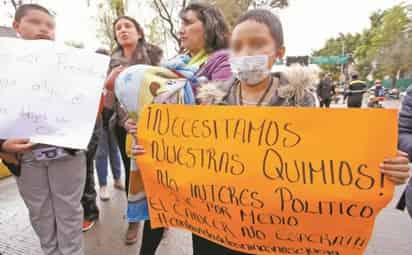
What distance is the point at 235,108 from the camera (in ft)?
3.42

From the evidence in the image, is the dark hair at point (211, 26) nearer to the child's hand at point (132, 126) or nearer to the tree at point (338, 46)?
the child's hand at point (132, 126)

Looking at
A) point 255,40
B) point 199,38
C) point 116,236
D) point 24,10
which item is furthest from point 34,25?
point 116,236

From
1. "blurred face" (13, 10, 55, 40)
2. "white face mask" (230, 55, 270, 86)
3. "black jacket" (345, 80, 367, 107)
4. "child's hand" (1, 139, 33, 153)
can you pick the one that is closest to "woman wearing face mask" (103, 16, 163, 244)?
"blurred face" (13, 10, 55, 40)

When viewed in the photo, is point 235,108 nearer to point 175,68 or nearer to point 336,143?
point 336,143

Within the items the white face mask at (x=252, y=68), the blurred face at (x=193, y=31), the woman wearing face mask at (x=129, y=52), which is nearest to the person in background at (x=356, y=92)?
the woman wearing face mask at (x=129, y=52)

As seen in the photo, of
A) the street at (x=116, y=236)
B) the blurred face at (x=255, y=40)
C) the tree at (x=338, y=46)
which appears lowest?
the street at (x=116, y=236)

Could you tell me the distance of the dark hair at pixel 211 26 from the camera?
4.89 ft

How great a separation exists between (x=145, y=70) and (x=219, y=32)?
50 cm

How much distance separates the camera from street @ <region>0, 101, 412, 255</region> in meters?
2.13

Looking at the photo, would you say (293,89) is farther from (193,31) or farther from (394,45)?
(394,45)

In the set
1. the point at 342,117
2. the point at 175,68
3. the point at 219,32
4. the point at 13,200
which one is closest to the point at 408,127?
the point at 342,117

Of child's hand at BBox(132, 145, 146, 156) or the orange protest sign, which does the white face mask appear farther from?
child's hand at BBox(132, 145, 146, 156)

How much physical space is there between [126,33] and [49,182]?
3.96 feet

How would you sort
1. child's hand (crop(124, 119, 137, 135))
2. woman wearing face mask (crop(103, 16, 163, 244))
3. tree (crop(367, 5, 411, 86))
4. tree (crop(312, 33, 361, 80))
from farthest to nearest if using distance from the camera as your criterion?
1. tree (crop(312, 33, 361, 80))
2. tree (crop(367, 5, 411, 86))
3. woman wearing face mask (crop(103, 16, 163, 244))
4. child's hand (crop(124, 119, 137, 135))
